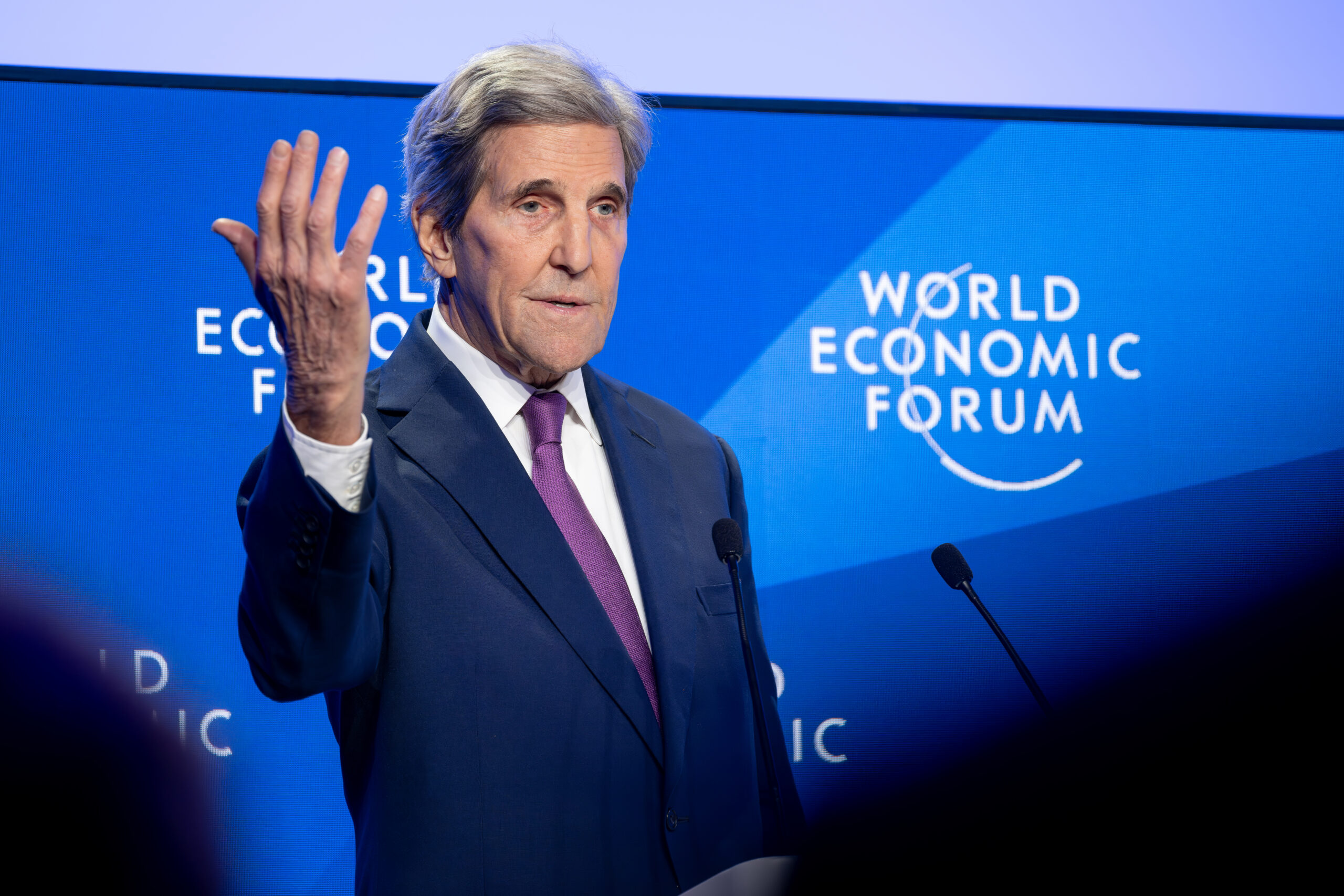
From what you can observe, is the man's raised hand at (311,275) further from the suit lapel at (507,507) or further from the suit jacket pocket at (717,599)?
the suit jacket pocket at (717,599)

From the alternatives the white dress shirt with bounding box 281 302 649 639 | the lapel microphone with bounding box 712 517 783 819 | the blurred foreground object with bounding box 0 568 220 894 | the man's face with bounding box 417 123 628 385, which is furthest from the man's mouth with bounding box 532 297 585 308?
the blurred foreground object with bounding box 0 568 220 894

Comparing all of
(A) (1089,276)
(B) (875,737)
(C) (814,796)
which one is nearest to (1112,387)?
(A) (1089,276)

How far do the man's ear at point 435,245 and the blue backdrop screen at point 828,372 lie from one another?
1.26m

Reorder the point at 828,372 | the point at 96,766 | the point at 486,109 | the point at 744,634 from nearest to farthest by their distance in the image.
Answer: the point at 744,634 < the point at 486,109 < the point at 96,766 < the point at 828,372

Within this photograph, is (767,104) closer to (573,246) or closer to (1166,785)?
(573,246)

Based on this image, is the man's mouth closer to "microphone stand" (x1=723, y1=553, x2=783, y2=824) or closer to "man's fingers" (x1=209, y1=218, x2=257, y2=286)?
"microphone stand" (x1=723, y1=553, x2=783, y2=824)

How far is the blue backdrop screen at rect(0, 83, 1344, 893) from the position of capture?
2.69 m

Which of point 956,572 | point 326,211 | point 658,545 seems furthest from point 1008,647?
point 326,211

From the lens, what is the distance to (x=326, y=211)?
906mm

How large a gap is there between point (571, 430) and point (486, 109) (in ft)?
1.54

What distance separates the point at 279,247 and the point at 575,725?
674 millimetres

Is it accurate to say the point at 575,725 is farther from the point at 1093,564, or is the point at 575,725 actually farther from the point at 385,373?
the point at 1093,564

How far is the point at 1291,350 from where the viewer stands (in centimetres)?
314

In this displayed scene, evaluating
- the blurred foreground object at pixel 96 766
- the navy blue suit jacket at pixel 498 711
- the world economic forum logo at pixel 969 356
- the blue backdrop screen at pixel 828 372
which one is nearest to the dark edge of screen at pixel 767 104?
the blue backdrop screen at pixel 828 372
